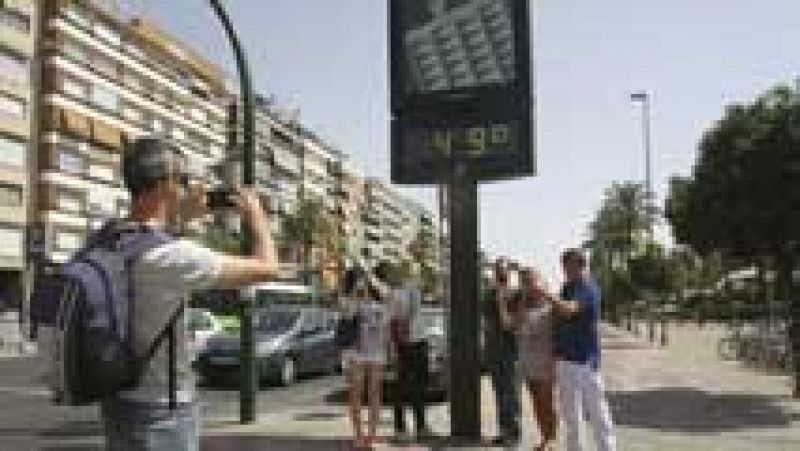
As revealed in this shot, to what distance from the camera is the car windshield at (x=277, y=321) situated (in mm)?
25672

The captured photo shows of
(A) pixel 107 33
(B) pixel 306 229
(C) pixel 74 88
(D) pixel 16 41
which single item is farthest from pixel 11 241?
(B) pixel 306 229

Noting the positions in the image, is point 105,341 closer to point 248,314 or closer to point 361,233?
point 248,314

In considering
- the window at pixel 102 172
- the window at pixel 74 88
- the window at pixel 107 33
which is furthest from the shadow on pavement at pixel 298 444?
the window at pixel 107 33

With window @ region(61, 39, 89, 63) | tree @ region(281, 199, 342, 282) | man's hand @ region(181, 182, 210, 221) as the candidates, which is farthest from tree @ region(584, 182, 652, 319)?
man's hand @ region(181, 182, 210, 221)

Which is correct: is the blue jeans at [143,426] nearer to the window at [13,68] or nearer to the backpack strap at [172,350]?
the backpack strap at [172,350]

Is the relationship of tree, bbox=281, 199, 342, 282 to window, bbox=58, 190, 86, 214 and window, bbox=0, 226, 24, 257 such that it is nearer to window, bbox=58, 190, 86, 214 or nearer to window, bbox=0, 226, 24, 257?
window, bbox=58, 190, 86, 214

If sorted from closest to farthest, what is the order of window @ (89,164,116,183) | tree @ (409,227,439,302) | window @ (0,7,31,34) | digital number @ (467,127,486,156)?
digital number @ (467,127,486,156), window @ (0,7,31,34), window @ (89,164,116,183), tree @ (409,227,439,302)

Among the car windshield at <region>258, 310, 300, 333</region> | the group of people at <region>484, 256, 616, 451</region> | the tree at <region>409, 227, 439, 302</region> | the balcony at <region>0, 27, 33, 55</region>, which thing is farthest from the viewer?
the tree at <region>409, 227, 439, 302</region>

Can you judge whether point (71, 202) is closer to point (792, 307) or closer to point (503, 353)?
point (792, 307)

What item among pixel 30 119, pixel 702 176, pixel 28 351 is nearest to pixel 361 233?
pixel 30 119

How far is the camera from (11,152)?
67688mm

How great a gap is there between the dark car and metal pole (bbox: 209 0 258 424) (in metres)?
7.97

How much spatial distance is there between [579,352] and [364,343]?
92.4 inches

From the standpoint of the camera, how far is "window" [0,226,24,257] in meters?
66.8
